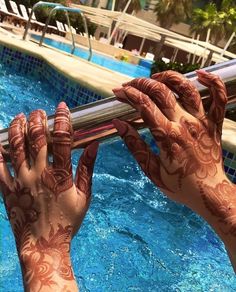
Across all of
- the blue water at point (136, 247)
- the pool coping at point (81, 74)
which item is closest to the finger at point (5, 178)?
the blue water at point (136, 247)

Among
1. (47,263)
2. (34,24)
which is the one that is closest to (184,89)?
(47,263)

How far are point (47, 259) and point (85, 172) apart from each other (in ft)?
0.66

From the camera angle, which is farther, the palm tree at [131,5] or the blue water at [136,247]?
the palm tree at [131,5]

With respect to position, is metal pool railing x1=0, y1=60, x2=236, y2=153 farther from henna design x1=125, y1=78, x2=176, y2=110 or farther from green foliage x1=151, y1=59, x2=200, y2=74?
green foliage x1=151, y1=59, x2=200, y2=74

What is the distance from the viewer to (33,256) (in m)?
1.10

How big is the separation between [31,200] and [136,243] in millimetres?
2871

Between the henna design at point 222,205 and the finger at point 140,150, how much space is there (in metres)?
0.12

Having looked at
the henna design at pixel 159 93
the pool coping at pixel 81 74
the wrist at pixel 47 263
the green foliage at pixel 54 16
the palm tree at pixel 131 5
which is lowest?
the green foliage at pixel 54 16

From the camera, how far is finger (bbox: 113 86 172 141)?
101 centimetres

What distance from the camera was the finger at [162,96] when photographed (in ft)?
3.32

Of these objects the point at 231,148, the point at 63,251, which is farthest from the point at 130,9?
the point at 63,251

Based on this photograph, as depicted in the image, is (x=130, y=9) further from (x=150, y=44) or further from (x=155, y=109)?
(x=155, y=109)

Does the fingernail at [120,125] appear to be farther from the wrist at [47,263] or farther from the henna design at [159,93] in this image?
the wrist at [47,263]

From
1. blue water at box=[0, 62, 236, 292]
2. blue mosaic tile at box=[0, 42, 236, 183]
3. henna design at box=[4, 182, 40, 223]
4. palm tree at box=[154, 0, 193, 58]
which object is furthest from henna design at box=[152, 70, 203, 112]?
palm tree at box=[154, 0, 193, 58]
